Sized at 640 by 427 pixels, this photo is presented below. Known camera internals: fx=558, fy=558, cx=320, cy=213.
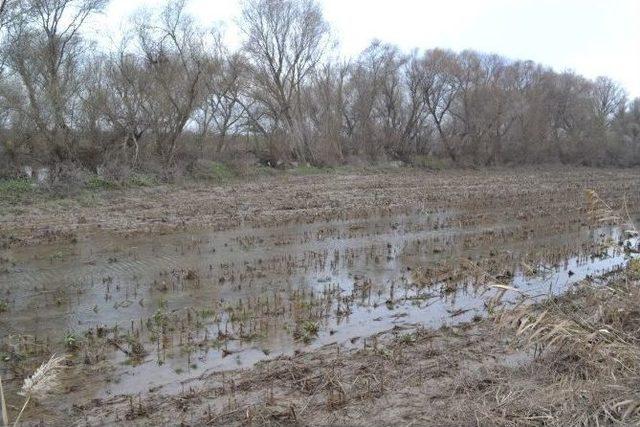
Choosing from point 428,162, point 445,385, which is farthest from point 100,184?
point 428,162

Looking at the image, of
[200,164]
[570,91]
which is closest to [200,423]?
[200,164]

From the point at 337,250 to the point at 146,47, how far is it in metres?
19.4

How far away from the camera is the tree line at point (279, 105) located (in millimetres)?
24281

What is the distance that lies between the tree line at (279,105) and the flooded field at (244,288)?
11041 millimetres

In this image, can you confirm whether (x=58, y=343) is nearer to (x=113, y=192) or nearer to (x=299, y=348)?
(x=299, y=348)

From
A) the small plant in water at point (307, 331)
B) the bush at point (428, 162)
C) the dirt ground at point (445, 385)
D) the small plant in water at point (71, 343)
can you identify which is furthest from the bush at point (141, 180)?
the bush at point (428, 162)

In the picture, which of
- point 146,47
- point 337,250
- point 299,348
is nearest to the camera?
point 299,348

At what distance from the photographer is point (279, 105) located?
123 ft

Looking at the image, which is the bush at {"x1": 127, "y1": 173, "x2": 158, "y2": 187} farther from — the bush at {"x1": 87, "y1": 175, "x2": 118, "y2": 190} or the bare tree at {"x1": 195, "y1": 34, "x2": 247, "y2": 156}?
the bare tree at {"x1": 195, "y1": 34, "x2": 247, "y2": 156}

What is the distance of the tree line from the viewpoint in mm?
24281

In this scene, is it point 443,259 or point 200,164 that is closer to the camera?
point 443,259

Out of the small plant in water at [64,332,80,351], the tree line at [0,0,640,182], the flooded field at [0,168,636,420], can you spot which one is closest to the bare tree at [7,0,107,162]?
the tree line at [0,0,640,182]

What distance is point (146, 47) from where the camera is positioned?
90.7ft

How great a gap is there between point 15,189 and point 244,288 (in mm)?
15312
